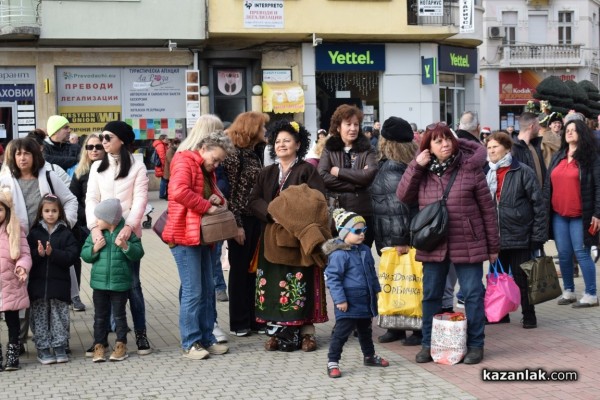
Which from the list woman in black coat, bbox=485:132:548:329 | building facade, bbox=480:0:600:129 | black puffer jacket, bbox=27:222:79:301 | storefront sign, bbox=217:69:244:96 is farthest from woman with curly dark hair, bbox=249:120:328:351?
building facade, bbox=480:0:600:129

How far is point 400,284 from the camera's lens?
28.2 ft

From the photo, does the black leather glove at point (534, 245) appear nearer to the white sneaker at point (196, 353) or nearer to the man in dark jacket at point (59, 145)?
the white sneaker at point (196, 353)

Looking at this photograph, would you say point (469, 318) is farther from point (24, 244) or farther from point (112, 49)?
point (112, 49)

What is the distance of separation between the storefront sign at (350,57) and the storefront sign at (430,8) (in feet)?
5.05

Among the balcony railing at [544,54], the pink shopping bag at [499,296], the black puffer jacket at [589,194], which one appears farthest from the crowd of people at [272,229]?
the balcony railing at [544,54]

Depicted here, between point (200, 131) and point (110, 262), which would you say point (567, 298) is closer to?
point (200, 131)

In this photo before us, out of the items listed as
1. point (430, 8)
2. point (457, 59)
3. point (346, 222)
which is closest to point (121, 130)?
point (346, 222)

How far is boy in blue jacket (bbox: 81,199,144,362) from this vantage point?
27.2ft

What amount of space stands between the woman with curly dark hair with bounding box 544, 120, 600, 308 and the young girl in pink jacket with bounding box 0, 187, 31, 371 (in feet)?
17.3

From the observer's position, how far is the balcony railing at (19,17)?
25.8 meters

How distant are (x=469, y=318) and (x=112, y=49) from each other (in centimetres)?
2157

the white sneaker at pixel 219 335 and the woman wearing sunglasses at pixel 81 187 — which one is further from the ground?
the woman wearing sunglasses at pixel 81 187

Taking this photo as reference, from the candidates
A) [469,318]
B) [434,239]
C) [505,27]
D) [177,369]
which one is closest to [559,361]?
[469,318]

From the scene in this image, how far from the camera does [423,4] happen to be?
96.3ft
